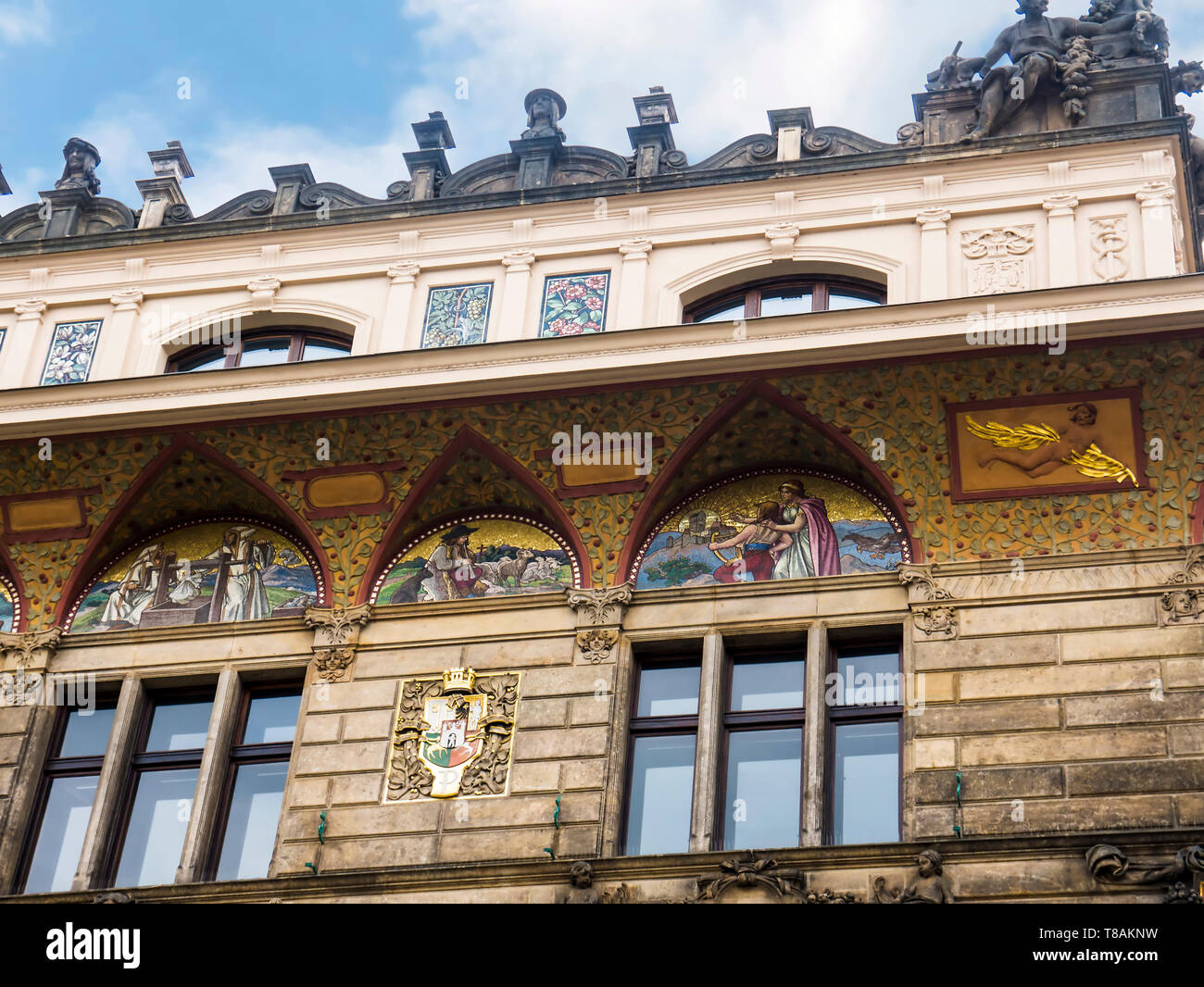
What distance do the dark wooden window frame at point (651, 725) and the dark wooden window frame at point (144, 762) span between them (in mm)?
3763

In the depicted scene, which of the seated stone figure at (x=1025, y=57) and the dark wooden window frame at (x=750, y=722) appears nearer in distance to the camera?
the dark wooden window frame at (x=750, y=722)

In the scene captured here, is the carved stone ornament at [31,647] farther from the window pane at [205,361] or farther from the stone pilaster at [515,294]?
the stone pilaster at [515,294]

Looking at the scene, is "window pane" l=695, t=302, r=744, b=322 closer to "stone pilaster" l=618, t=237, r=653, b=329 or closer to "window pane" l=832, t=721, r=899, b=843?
"stone pilaster" l=618, t=237, r=653, b=329

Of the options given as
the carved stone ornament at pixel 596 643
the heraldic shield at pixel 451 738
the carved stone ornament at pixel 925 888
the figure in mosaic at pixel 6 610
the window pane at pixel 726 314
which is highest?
the window pane at pixel 726 314

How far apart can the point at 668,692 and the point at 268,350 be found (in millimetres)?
6003

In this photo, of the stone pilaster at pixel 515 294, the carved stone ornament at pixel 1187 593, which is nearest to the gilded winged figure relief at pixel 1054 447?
the carved stone ornament at pixel 1187 593

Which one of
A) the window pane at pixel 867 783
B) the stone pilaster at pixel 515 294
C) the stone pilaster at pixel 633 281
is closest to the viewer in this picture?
the window pane at pixel 867 783

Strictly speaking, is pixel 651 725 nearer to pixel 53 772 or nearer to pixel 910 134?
pixel 53 772

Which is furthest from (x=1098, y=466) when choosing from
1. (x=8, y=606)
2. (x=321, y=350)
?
(x=8, y=606)

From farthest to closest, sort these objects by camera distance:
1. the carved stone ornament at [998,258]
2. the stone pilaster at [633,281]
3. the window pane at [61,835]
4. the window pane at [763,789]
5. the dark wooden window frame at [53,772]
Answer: the stone pilaster at [633,281] < the carved stone ornament at [998,258] < the dark wooden window frame at [53,772] < the window pane at [61,835] < the window pane at [763,789]

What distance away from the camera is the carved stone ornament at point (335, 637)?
18719mm

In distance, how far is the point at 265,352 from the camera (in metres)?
21.6

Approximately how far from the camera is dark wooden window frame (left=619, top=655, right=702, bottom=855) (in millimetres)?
17500
